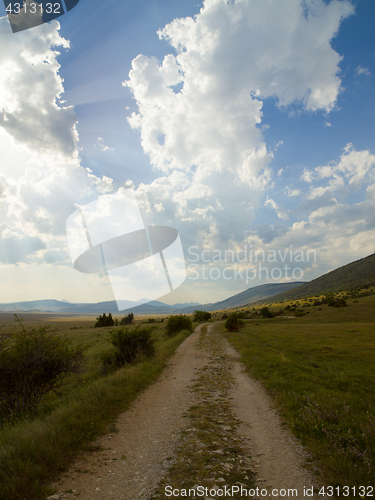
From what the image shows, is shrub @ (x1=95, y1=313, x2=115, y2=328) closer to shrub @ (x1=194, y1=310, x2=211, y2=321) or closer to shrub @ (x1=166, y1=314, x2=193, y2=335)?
shrub @ (x1=194, y1=310, x2=211, y2=321)

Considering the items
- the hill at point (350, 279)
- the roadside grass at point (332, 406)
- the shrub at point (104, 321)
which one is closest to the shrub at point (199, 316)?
the shrub at point (104, 321)

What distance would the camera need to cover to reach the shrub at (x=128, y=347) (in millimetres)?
14969

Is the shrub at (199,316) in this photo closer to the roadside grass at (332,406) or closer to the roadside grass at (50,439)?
the roadside grass at (332,406)

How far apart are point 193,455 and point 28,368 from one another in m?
6.96

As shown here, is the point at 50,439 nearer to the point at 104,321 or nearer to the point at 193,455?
the point at 193,455

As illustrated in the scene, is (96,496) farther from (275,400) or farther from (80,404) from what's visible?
(275,400)

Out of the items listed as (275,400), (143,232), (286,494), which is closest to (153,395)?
(275,400)

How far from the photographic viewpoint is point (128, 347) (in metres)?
15.5

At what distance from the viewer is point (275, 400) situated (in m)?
8.41

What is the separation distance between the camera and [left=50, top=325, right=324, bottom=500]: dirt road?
4.01m

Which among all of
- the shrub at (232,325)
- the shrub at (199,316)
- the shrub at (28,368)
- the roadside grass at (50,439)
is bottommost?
the shrub at (199,316)

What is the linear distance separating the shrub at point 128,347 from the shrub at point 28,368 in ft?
18.7

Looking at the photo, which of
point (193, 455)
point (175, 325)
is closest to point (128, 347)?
point (193, 455)

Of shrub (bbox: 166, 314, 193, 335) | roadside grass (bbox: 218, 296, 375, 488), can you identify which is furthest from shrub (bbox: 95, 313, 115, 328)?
roadside grass (bbox: 218, 296, 375, 488)
